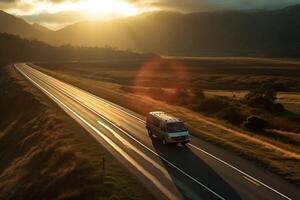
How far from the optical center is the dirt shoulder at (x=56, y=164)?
26.1 metres

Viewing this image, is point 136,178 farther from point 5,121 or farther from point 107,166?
point 5,121

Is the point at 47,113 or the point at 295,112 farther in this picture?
the point at 295,112

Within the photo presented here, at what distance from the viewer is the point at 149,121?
39.2 m

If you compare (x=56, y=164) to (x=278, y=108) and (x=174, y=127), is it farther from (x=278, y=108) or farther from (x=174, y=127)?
(x=278, y=108)

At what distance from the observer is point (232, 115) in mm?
59312

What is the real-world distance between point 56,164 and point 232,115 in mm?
31677

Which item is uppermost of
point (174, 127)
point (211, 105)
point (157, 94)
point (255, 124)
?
point (174, 127)

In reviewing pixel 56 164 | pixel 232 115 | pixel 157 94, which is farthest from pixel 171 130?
pixel 157 94

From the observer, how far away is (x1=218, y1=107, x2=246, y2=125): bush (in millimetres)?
57544

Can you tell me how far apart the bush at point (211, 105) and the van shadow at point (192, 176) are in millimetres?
29907

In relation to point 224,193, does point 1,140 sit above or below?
below

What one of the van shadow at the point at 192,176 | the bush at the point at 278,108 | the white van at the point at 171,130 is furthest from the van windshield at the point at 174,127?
the bush at the point at 278,108

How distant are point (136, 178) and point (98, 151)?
316 inches

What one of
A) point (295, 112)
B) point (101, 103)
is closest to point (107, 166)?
point (101, 103)
